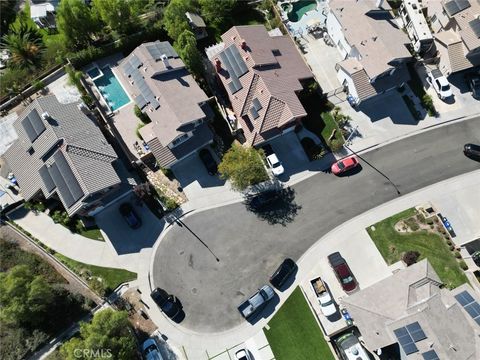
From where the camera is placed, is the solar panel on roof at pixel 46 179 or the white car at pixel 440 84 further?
the white car at pixel 440 84

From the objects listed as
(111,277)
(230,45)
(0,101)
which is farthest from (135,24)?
(111,277)

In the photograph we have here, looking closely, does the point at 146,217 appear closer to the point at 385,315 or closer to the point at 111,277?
the point at 111,277

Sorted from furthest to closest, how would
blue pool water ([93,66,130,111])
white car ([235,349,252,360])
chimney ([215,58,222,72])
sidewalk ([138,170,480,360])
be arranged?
blue pool water ([93,66,130,111]), chimney ([215,58,222,72]), sidewalk ([138,170,480,360]), white car ([235,349,252,360])

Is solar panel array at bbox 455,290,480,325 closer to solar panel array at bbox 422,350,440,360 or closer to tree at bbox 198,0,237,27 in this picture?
solar panel array at bbox 422,350,440,360

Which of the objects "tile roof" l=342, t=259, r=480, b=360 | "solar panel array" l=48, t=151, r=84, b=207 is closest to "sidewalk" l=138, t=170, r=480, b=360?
"tile roof" l=342, t=259, r=480, b=360

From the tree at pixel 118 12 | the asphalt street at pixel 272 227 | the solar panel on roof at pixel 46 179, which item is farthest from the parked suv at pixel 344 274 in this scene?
the tree at pixel 118 12

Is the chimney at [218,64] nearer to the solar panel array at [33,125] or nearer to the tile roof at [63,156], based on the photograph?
the tile roof at [63,156]
